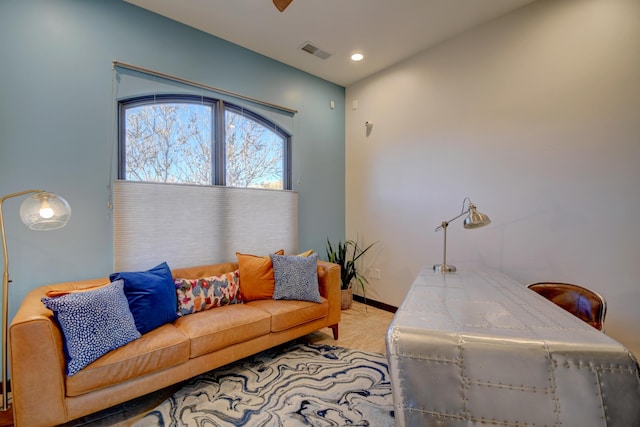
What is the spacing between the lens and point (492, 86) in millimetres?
2809

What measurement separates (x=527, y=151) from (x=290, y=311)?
101 inches

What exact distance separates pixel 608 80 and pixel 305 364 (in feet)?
10.8

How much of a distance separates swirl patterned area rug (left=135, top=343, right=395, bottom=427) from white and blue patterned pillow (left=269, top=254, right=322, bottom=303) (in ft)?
1.67

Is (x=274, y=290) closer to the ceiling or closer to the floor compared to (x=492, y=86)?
closer to the floor

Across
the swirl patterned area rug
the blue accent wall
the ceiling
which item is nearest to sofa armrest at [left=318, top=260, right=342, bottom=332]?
the swirl patterned area rug

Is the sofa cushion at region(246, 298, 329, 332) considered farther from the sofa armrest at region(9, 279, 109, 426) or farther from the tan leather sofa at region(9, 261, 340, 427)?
the sofa armrest at region(9, 279, 109, 426)

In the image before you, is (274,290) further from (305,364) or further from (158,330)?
(158,330)

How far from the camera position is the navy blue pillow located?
1933 mm

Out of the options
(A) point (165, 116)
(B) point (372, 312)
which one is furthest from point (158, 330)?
(B) point (372, 312)

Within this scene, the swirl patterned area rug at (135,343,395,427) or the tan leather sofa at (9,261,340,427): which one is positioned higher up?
the tan leather sofa at (9,261,340,427)

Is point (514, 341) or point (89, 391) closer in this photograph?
point (514, 341)

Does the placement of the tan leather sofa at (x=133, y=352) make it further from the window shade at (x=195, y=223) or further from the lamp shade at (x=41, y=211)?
A: the lamp shade at (x=41, y=211)

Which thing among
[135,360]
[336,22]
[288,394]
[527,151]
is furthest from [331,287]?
[336,22]

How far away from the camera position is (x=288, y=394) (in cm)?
200
